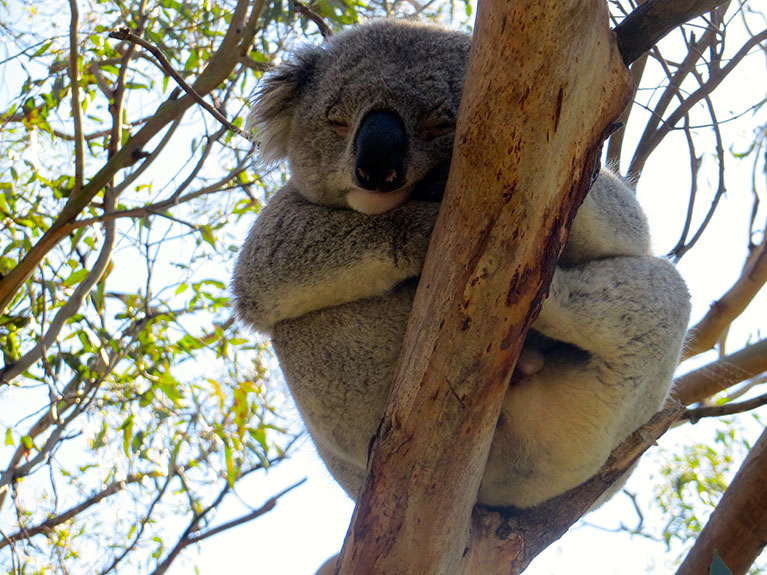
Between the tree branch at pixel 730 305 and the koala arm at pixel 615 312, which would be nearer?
the koala arm at pixel 615 312

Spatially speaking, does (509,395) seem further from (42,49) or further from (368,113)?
(42,49)

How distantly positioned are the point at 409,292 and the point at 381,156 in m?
0.38

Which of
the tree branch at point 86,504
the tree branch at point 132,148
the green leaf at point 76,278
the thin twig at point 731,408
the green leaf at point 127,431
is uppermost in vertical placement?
the tree branch at point 132,148

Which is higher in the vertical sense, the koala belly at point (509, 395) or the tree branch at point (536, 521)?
the koala belly at point (509, 395)

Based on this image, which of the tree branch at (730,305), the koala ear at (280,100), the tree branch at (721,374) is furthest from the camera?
the tree branch at (730,305)

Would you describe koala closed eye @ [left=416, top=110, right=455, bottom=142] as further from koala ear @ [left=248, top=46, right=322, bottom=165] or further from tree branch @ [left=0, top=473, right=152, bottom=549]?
tree branch @ [left=0, top=473, right=152, bottom=549]

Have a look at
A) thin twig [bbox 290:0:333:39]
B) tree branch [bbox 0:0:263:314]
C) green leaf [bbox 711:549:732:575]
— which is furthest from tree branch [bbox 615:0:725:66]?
tree branch [bbox 0:0:263:314]

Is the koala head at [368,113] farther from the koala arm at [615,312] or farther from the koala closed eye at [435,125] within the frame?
the koala arm at [615,312]

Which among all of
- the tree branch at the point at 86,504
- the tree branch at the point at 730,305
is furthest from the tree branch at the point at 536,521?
the tree branch at the point at 86,504

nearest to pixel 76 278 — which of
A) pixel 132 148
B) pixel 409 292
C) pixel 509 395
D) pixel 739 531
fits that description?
pixel 132 148

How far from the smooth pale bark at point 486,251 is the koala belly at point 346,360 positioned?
23 cm

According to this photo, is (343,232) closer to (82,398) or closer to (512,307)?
(512,307)

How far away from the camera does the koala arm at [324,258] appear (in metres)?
1.98

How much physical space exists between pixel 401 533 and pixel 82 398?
290 centimetres
